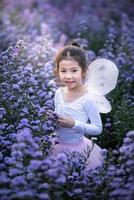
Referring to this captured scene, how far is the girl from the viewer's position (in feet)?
12.7

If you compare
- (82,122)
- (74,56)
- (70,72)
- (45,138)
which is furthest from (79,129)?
(74,56)

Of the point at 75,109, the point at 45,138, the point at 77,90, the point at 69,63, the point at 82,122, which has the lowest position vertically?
the point at 45,138

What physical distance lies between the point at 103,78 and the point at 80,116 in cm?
52

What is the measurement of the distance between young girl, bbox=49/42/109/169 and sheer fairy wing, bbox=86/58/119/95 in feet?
0.74

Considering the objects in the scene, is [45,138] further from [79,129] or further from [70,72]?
[70,72]

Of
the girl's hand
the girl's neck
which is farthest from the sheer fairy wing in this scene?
the girl's hand

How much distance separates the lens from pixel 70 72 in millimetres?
3906

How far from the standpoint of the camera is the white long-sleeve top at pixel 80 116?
386 centimetres

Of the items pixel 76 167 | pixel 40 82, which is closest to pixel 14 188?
pixel 76 167

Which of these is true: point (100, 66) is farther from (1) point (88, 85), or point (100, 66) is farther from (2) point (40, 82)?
(2) point (40, 82)

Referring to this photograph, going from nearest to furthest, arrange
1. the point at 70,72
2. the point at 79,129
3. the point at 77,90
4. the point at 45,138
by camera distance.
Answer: the point at 45,138 → the point at 79,129 → the point at 70,72 → the point at 77,90

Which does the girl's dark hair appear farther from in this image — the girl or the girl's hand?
the girl's hand

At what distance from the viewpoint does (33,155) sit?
2973 millimetres

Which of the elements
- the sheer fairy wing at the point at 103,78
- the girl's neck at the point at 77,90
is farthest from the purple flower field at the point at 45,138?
Result: the sheer fairy wing at the point at 103,78
